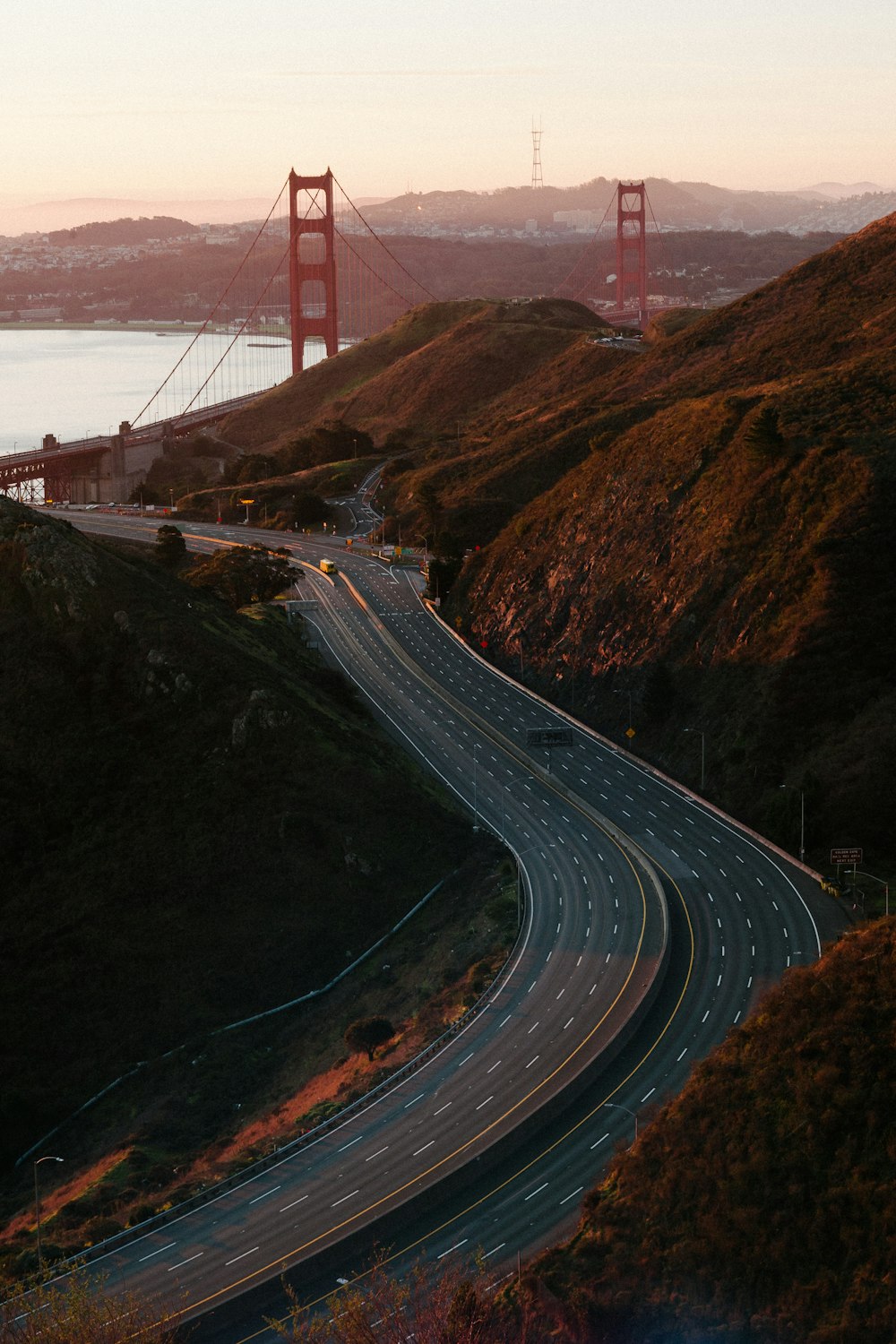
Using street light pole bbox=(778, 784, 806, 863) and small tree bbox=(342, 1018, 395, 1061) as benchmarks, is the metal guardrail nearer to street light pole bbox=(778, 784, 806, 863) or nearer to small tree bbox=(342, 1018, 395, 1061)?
small tree bbox=(342, 1018, 395, 1061)

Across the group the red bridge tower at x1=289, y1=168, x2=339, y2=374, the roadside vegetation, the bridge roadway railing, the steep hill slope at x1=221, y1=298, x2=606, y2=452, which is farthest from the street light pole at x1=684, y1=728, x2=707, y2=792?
the red bridge tower at x1=289, y1=168, x2=339, y2=374

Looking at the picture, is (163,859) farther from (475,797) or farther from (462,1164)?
(462,1164)

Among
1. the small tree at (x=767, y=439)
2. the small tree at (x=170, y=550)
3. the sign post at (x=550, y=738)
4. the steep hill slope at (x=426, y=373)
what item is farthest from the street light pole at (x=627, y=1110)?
the steep hill slope at (x=426, y=373)

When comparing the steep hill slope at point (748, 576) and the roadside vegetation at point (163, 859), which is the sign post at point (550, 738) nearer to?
the steep hill slope at point (748, 576)

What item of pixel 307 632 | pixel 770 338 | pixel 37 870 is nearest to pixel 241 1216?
pixel 37 870

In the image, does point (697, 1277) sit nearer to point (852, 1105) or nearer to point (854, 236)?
point (852, 1105)

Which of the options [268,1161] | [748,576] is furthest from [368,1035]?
[748,576]

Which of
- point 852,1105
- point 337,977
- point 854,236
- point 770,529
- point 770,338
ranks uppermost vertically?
point 854,236
